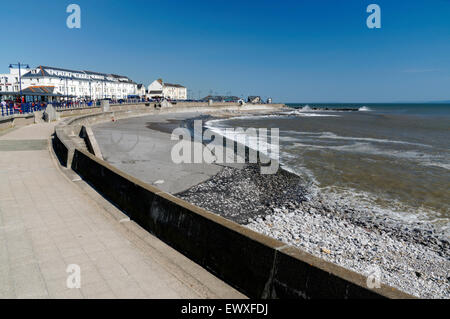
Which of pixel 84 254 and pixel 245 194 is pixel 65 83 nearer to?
pixel 245 194

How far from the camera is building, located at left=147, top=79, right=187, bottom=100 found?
136 m

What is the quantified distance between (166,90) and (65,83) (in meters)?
65.5

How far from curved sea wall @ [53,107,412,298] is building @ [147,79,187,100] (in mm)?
127231

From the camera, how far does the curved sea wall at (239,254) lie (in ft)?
9.43

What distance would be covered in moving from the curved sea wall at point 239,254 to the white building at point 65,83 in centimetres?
6900

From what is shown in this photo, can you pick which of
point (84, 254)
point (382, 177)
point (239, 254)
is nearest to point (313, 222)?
point (239, 254)

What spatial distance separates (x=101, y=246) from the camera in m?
4.80

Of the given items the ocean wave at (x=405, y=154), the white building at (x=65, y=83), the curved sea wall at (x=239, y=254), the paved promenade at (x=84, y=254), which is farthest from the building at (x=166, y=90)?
the curved sea wall at (x=239, y=254)

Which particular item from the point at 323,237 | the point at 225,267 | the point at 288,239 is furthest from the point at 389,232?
the point at 225,267

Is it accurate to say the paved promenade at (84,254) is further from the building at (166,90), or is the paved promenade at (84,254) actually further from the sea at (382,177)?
the building at (166,90)

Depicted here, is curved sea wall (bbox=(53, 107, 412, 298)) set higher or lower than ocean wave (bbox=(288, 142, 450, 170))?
higher

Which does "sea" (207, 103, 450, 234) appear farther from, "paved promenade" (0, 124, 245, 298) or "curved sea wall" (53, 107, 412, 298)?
"paved promenade" (0, 124, 245, 298)

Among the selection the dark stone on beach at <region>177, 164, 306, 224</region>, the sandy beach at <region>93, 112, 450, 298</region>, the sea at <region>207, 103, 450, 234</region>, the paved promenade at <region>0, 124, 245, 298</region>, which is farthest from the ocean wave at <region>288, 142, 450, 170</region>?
the paved promenade at <region>0, 124, 245, 298</region>

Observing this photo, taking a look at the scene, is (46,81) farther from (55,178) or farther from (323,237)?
(323,237)
